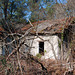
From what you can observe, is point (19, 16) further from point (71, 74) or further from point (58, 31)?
point (71, 74)

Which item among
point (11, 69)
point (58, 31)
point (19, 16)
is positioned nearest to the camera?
point (11, 69)


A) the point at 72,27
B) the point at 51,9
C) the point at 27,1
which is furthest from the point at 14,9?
the point at 72,27

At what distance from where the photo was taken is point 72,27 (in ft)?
30.6

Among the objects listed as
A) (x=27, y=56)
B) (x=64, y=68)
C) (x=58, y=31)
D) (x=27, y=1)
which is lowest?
(x=64, y=68)

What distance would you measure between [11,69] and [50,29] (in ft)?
21.3

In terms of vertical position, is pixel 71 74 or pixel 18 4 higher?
pixel 18 4

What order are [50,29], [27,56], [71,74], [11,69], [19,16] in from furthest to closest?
[19,16]
[50,29]
[71,74]
[27,56]
[11,69]

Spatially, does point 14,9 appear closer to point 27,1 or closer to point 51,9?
point 27,1

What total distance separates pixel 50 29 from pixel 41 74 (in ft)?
19.1

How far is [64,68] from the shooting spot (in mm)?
3904

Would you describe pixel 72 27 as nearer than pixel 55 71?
No

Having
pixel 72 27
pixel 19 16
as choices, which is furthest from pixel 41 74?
pixel 19 16

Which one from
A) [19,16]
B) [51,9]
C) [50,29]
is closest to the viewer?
[50,29]

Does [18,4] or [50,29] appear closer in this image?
[50,29]
